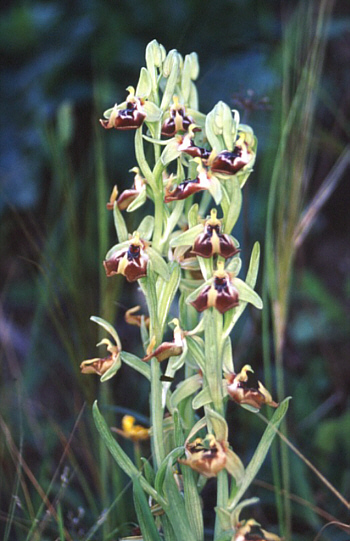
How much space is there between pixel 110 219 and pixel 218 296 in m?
1.68

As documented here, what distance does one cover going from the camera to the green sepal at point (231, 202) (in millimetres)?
1104

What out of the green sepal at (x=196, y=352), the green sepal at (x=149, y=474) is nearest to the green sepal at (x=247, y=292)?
the green sepal at (x=196, y=352)

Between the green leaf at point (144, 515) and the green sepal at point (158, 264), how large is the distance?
0.32 m

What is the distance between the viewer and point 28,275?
3059 mm

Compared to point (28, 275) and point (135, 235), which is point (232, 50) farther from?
point (135, 235)

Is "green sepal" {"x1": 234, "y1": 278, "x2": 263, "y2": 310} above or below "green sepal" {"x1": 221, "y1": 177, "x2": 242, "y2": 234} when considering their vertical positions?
below

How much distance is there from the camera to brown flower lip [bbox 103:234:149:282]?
1101 millimetres

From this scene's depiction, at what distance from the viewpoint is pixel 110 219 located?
8.80ft

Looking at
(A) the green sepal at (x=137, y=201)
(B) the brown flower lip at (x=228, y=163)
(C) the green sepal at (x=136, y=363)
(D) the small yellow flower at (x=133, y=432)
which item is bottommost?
(D) the small yellow flower at (x=133, y=432)

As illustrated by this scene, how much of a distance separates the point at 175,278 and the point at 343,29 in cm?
194

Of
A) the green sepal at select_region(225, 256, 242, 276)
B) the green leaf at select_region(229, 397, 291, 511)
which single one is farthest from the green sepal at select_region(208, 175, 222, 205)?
the green leaf at select_region(229, 397, 291, 511)

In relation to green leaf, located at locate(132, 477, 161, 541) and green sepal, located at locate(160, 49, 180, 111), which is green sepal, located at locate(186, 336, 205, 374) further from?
green sepal, located at locate(160, 49, 180, 111)

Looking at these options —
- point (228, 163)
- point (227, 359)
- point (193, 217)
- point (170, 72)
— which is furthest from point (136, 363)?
point (170, 72)

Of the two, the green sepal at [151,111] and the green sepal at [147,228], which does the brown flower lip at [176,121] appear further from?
the green sepal at [147,228]
